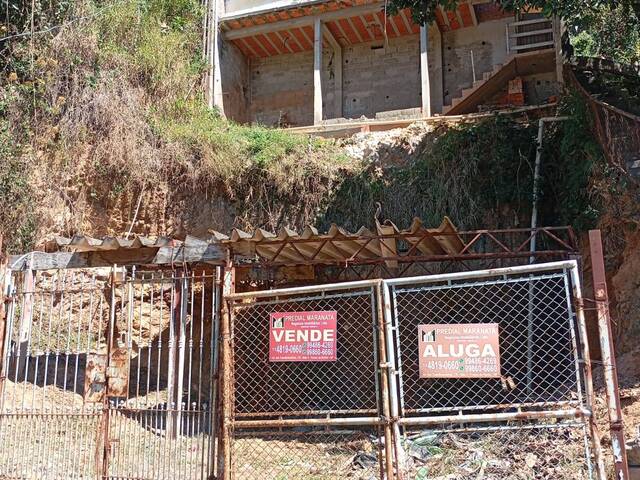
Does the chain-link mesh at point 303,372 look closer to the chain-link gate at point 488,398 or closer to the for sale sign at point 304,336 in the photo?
the chain-link gate at point 488,398

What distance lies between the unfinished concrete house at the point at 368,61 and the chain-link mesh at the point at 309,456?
27.4 ft

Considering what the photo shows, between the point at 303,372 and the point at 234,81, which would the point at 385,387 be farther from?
the point at 234,81

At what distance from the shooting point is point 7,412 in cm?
700

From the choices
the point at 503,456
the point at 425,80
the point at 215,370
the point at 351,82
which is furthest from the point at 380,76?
the point at 215,370

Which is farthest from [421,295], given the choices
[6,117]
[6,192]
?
[6,117]

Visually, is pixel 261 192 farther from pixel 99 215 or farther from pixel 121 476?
pixel 121 476

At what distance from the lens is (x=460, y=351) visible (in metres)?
4.96

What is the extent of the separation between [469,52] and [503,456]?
42.4ft

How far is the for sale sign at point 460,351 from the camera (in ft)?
16.0

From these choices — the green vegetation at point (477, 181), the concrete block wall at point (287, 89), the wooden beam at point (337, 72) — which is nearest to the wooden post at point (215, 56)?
the concrete block wall at point (287, 89)

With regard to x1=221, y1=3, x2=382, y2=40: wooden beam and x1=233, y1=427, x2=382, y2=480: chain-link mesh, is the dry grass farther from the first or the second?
x1=233, y1=427, x2=382, y2=480: chain-link mesh

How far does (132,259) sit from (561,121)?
811cm

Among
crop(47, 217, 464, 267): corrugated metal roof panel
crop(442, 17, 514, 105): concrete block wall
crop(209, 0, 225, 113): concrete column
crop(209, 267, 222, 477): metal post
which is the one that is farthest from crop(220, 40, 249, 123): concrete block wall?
crop(209, 267, 222, 477): metal post

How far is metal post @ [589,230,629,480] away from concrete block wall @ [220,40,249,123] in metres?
14.0
